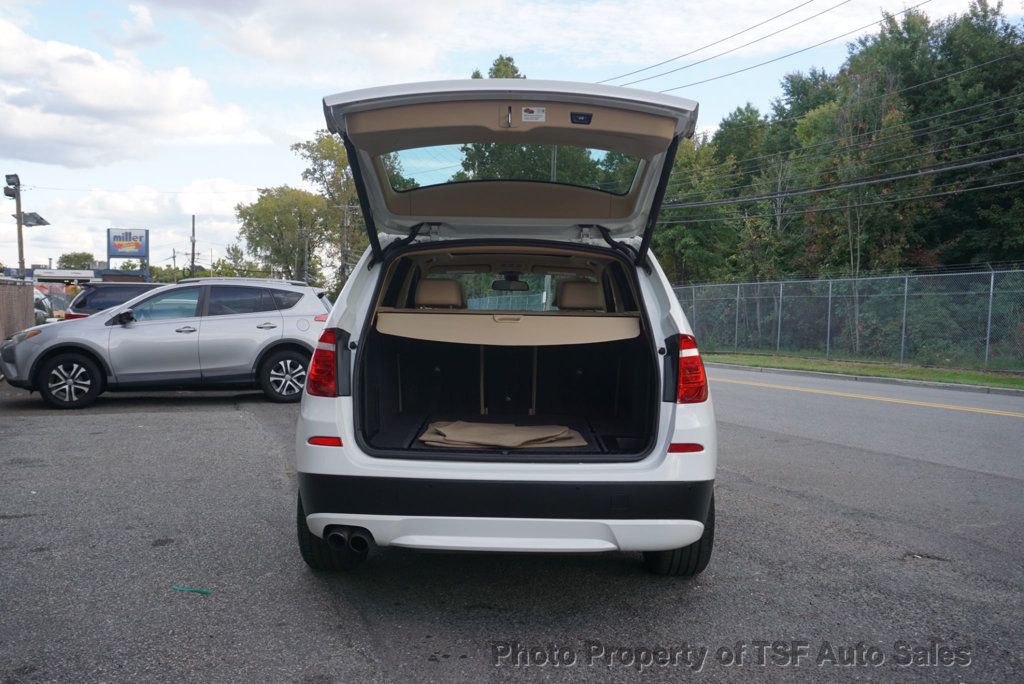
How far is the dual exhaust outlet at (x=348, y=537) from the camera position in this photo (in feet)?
12.2

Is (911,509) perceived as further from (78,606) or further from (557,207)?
(78,606)

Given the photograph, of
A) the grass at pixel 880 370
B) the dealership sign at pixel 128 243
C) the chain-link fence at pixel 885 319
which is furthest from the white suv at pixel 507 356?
the dealership sign at pixel 128 243

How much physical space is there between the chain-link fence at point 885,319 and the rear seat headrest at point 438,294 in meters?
A: 18.0

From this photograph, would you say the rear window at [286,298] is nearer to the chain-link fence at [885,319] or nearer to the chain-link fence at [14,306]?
the chain-link fence at [14,306]

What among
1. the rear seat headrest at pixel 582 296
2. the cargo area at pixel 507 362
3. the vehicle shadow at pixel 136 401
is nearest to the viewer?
the cargo area at pixel 507 362

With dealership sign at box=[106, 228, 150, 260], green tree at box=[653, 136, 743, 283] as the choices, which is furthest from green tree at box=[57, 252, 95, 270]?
green tree at box=[653, 136, 743, 283]

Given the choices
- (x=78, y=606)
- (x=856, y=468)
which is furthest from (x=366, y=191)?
(x=856, y=468)

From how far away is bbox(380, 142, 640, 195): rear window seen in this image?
4.27 meters

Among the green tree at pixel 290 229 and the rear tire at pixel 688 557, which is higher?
the green tree at pixel 290 229

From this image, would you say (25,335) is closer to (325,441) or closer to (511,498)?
(325,441)

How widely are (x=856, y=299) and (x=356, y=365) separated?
888 inches

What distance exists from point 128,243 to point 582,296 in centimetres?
10218

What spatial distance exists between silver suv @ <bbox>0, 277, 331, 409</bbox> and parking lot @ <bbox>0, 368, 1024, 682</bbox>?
385 cm

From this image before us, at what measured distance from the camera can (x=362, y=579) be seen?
4359 mm
